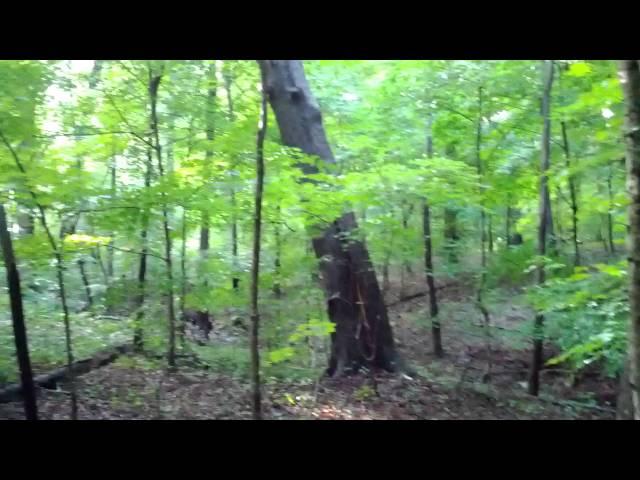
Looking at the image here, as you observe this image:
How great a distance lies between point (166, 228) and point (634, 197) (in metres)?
3.50

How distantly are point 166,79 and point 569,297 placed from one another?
4113 mm

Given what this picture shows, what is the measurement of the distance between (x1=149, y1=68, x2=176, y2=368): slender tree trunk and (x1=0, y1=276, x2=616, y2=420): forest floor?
286 mm

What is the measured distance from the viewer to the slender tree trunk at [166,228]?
4.54 meters

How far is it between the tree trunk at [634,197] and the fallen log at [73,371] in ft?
12.6

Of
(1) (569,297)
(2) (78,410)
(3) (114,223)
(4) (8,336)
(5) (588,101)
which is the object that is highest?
(5) (588,101)

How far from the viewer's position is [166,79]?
5.34 metres

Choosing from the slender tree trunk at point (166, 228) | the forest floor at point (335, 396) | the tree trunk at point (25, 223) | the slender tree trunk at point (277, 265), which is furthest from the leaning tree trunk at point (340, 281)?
the tree trunk at point (25, 223)

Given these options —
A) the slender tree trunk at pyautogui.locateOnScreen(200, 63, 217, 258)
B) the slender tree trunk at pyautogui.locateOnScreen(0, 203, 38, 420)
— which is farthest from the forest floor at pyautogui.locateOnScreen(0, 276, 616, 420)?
the slender tree trunk at pyautogui.locateOnScreen(200, 63, 217, 258)

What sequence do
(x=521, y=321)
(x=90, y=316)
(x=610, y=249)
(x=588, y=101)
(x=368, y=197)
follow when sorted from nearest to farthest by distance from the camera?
(x=588, y=101)
(x=368, y=197)
(x=90, y=316)
(x=521, y=321)
(x=610, y=249)

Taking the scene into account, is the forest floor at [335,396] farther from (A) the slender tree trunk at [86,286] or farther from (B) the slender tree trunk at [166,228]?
(A) the slender tree trunk at [86,286]

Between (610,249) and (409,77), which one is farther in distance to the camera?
(610,249)

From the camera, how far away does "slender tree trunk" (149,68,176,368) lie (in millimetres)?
4539

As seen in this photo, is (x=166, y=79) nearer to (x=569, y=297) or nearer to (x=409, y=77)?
(x=409, y=77)
